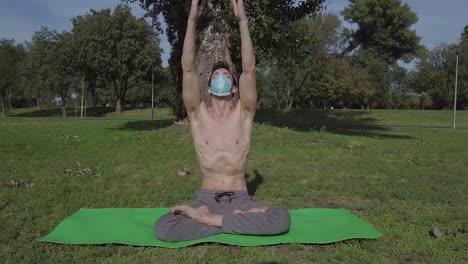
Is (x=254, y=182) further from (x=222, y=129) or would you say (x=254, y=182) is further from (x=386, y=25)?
(x=386, y=25)

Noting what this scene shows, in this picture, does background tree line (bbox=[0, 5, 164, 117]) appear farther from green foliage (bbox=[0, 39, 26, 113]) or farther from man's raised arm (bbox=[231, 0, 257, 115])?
man's raised arm (bbox=[231, 0, 257, 115])

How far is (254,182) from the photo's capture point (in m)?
8.26

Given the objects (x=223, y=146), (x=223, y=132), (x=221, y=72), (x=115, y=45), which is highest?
(x=115, y=45)

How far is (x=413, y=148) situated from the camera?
1240cm

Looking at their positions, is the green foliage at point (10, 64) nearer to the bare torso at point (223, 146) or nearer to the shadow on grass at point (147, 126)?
the shadow on grass at point (147, 126)

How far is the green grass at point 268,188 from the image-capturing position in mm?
4691

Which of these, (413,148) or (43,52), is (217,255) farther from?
(43,52)

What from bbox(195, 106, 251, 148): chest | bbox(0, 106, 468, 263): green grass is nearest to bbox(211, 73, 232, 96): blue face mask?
bbox(195, 106, 251, 148): chest

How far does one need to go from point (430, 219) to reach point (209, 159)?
298 cm

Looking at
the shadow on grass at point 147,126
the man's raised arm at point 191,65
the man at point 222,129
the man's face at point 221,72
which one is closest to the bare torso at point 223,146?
the man at point 222,129

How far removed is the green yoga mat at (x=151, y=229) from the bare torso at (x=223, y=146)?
815 millimetres

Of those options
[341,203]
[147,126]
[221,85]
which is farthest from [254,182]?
[147,126]

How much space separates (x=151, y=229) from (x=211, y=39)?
785cm

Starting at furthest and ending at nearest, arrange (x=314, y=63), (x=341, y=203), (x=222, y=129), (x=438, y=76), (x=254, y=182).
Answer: (x=438, y=76)
(x=314, y=63)
(x=254, y=182)
(x=341, y=203)
(x=222, y=129)
